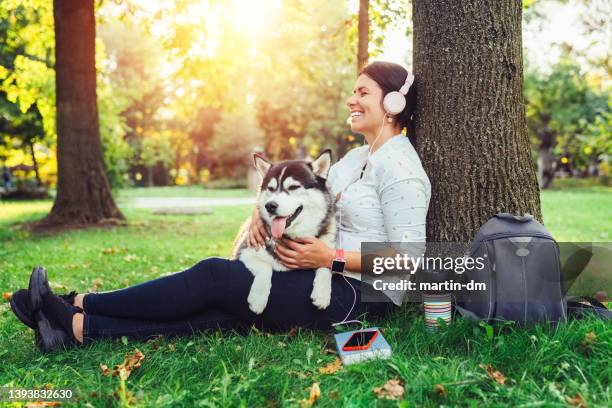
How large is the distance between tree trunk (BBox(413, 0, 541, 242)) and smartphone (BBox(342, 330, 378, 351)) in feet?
3.21

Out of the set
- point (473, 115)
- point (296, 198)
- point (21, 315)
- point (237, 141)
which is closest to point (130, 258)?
point (21, 315)

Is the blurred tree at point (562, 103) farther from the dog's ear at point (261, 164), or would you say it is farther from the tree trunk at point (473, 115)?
the dog's ear at point (261, 164)

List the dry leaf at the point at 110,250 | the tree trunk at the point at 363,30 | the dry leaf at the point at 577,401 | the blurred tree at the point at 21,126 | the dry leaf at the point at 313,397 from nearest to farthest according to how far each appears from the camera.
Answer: the dry leaf at the point at 577,401, the dry leaf at the point at 313,397, the tree trunk at the point at 363,30, the dry leaf at the point at 110,250, the blurred tree at the point at 21,126

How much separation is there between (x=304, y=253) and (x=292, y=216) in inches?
9.7

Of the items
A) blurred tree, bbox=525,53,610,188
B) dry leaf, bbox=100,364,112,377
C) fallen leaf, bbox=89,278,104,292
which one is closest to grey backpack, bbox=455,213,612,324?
dry leaf, bbox=100,364,112,377

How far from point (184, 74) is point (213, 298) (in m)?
10.4

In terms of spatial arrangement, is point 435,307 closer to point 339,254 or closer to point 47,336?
point 339,254

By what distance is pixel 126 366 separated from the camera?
105 inches

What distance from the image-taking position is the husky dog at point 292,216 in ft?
9.71

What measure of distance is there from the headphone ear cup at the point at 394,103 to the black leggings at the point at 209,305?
1119mm

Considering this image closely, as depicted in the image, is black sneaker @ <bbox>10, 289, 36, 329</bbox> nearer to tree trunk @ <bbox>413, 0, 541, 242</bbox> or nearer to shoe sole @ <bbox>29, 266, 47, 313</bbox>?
shoe sole @ <bbox>29, 266, 47, 313</bbox>

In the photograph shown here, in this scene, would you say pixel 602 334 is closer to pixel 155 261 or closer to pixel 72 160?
pixel 155 261

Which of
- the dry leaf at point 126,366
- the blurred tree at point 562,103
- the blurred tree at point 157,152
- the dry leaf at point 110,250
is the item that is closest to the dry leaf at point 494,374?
the dry leaf at point 126,366

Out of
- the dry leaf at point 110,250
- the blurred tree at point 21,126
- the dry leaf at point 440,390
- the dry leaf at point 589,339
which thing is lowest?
the dry leaf at point 110,250
